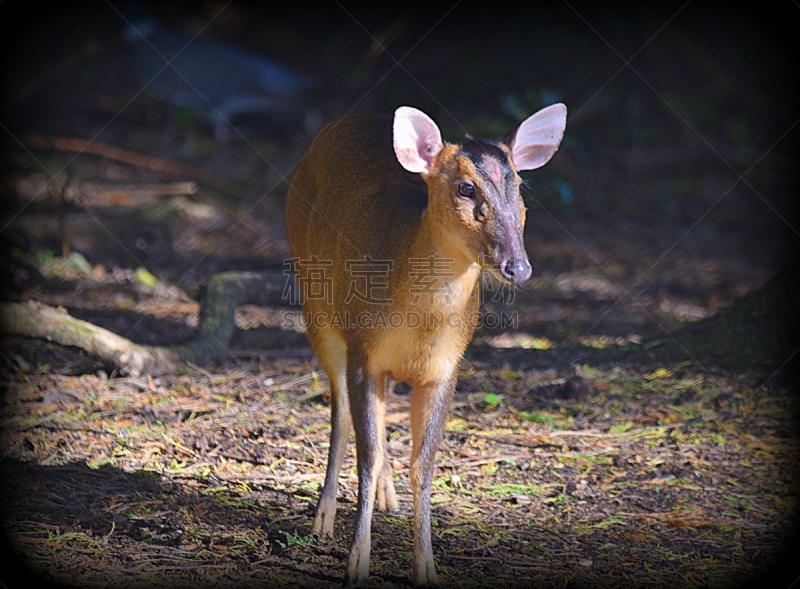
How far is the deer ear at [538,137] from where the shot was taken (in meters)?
4.15

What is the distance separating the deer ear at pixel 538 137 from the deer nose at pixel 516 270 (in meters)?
0.71

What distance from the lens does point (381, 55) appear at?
11.2 m

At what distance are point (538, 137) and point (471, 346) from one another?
2782 mm

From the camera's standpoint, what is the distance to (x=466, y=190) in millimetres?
3875

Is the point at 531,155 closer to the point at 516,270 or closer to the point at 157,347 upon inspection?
the point at 516,270

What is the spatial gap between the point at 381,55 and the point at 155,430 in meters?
6.97

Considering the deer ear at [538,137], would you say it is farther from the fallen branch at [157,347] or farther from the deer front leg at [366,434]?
the fallen branch at [157,347]

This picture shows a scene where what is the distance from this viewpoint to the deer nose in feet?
11.8

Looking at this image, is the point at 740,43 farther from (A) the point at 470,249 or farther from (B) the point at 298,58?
(A) the point at 470,249

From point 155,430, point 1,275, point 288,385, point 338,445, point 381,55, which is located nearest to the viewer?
point 338,445

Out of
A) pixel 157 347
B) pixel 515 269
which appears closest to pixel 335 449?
pixel 515 269

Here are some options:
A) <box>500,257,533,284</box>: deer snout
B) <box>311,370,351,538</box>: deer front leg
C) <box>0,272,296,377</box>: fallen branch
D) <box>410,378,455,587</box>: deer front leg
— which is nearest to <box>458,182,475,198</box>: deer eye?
<box>500,257,533,284</box>: deer snout

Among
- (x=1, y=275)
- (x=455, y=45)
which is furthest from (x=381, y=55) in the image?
(x=1, y=275)

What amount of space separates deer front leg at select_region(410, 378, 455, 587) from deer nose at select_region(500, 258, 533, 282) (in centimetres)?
74
